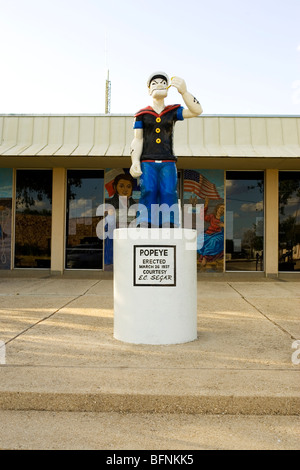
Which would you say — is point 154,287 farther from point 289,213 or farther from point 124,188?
point 289,213

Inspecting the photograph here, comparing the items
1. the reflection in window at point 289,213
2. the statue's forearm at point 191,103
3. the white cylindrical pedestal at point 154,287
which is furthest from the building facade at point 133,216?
the white cylindrical pedestal at point 154,287

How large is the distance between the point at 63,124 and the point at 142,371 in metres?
9.11

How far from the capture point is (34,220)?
41.3 feet

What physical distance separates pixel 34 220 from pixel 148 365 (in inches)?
A: 374

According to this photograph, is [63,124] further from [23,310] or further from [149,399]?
[149,399]

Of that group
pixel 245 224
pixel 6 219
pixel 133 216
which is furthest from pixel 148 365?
pixel 6 219

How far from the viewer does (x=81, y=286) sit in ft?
32.0

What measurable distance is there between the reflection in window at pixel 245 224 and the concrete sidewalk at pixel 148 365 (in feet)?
18.2

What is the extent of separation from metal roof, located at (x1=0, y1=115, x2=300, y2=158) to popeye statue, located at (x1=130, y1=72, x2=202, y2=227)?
5755 millimetres

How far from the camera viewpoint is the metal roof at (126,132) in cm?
1118

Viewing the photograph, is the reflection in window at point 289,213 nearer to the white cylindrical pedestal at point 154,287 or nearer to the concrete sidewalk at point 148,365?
the concrete sidewalk at point 148,365

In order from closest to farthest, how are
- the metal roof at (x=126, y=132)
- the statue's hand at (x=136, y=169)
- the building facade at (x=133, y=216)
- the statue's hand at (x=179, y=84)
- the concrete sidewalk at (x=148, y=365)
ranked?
the concrete sidewalk at (x=148, y=365), the statue's hand at (x=179, y=84), the statue's hand at (x=136, y=169), the metal roof at (x=126, y=132), the building facade at (x=133, y=216)

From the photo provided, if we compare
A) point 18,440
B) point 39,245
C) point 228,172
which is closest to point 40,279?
point 39,245

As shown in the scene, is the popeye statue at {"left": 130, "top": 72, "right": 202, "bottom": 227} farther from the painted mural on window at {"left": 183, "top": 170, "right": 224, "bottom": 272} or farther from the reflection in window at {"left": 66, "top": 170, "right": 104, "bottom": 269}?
the reflection in window at {"left": 66, "top": 170, "right": 104, "bottom": 269}
